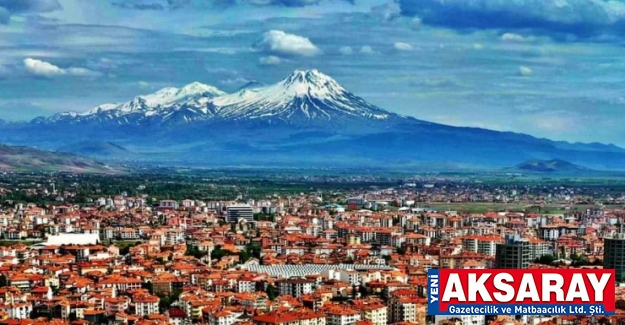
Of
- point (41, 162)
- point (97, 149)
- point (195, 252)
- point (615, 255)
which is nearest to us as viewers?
point (615, 255)

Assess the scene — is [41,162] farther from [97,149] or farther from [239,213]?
[97,149]

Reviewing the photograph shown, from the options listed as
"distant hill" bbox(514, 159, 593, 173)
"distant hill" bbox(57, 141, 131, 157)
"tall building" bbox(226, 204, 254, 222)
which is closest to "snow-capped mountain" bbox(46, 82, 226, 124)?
"distant hill" bbox(57, 141, 131, 157)

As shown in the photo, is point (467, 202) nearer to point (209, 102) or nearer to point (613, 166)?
point (613, 166)

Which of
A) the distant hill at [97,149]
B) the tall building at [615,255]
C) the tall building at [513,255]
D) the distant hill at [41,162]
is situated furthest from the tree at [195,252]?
the distant hill at [97,149]

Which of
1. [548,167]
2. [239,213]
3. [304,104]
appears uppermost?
[304,104]

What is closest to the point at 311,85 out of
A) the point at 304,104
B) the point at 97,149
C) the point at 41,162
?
the point at 304,104

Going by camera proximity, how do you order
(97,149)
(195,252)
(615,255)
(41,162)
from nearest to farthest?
(615,255), (195,252), (41,162), (97,149)

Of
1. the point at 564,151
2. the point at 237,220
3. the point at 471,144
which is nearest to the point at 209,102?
the point at 471,144
